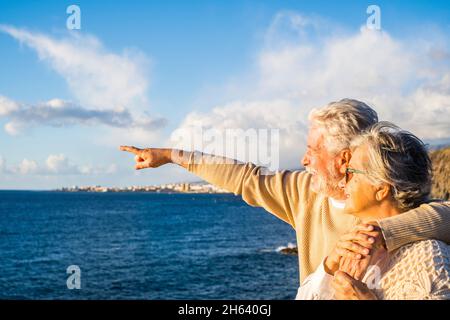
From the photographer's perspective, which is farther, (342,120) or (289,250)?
(289,250)

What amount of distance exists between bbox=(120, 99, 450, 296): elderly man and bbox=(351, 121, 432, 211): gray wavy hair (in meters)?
0.59

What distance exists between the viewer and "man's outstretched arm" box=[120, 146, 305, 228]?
3006 mm

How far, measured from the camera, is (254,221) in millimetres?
84250

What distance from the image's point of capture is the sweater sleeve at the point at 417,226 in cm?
186

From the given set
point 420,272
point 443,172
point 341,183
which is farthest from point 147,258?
point 420,272

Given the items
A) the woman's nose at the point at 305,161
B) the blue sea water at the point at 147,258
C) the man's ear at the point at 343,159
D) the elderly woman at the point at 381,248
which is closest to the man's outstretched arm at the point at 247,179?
the woman's nose at the point at 305,161

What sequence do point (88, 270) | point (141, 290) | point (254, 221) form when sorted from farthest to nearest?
point (254, 221) < point (88, 270) < point (141, 290)

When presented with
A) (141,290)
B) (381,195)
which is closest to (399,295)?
A: (381,195)

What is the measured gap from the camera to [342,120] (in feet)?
8.59

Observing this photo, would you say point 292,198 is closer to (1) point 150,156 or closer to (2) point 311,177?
(2) point 311,177

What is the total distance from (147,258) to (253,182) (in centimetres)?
5251
